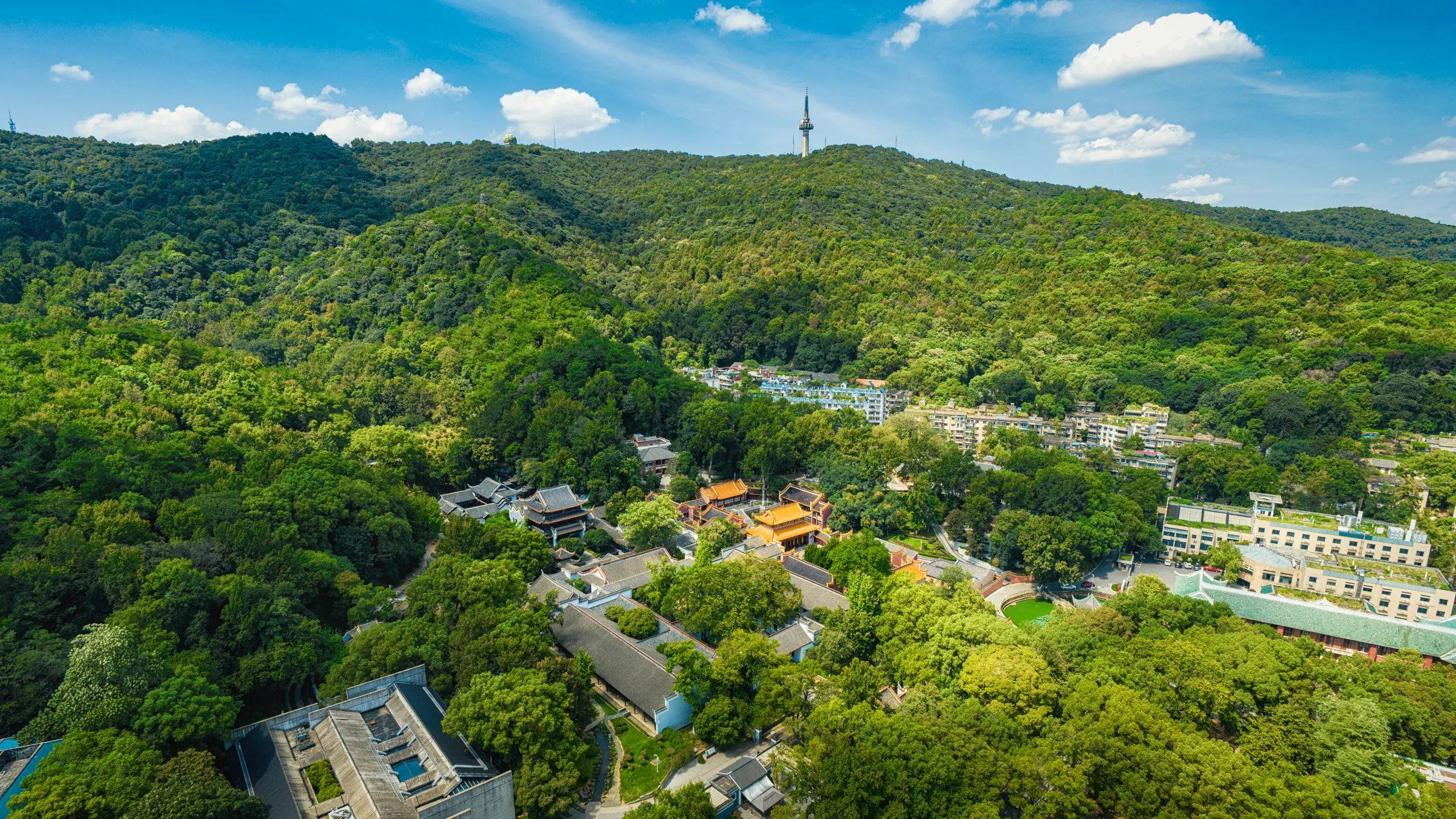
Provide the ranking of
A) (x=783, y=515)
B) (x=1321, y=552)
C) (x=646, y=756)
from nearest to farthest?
(x=646, y=756)
(x=1321, y=552)
(x=783, y=515)

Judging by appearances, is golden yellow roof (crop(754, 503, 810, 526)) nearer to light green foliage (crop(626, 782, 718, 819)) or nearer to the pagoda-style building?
the pagoda-style building

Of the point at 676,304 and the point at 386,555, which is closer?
the point at 386,555

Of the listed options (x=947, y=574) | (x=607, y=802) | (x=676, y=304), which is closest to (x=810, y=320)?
(x=676, y=304)

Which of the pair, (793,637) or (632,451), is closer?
(793,637)

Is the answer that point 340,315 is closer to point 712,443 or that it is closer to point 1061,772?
point 712,443

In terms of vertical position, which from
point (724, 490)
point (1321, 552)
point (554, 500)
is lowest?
point (1321, 552)

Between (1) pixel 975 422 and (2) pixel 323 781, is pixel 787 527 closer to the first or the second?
(1) pixel 975 422

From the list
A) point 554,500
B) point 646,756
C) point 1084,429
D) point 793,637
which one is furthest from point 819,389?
point 646,756

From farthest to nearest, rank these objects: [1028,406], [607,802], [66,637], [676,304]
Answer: [676,304], [1028,406], [66,637], [607,802]
